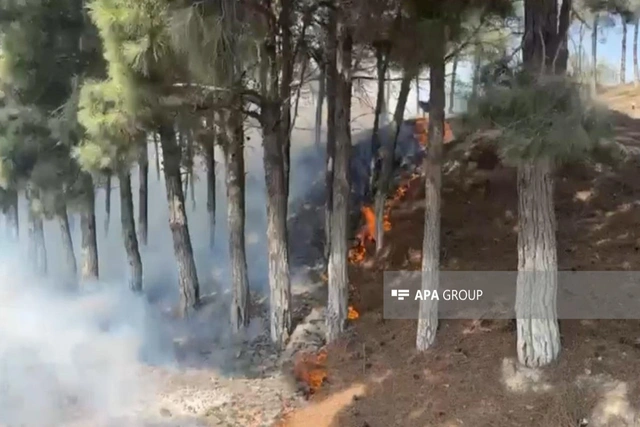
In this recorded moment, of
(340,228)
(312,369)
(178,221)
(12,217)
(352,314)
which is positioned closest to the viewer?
(312,369)

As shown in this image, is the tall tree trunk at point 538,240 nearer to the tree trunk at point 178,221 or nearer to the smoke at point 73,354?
the smoke at point 73,354

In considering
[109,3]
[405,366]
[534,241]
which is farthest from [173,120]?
[534,241]

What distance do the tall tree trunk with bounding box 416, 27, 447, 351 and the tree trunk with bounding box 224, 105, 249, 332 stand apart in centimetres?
264

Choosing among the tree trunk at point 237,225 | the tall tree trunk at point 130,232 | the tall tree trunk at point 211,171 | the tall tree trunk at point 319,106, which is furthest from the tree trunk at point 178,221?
the tall tree trunk at point 319,106

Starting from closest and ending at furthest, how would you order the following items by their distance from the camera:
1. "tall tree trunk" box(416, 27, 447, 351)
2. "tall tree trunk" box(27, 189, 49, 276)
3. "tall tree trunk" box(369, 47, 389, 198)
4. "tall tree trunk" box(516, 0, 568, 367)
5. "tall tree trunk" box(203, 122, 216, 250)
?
"tall tree trunk" box(516, 0, 568, 367)
"tall tree trunk" box(416, 27, 447, 351)
"tall tree trunk" box(369, 47, 389, 198)
"tall tree trunk" box(203, 122, 216, 250)
"tall tree trunk" box(27, 189, 49, 276)

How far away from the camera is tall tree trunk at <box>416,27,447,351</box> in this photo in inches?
216

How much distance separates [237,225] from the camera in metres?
7.68

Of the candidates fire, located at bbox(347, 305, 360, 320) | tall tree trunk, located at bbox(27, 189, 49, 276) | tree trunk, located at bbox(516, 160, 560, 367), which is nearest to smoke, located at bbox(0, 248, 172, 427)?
tall tree trunk, located at bbox(27, 189, 49, 276)

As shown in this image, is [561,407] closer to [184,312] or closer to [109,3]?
[109,3]

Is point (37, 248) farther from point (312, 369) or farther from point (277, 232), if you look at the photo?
point (312, 369)

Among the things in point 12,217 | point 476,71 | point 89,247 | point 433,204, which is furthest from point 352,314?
point 12,217

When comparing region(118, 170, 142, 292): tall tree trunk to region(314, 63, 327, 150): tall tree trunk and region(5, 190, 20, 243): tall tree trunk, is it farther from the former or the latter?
region(314, 63, 327, 150): tall tree trunk

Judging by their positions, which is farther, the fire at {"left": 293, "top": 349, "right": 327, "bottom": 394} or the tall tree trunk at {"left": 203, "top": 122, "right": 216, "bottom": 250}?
the tall tree trunk at {"left": 203, "top": 122, "right": 216, "bottom": 250}

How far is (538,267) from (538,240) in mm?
217
